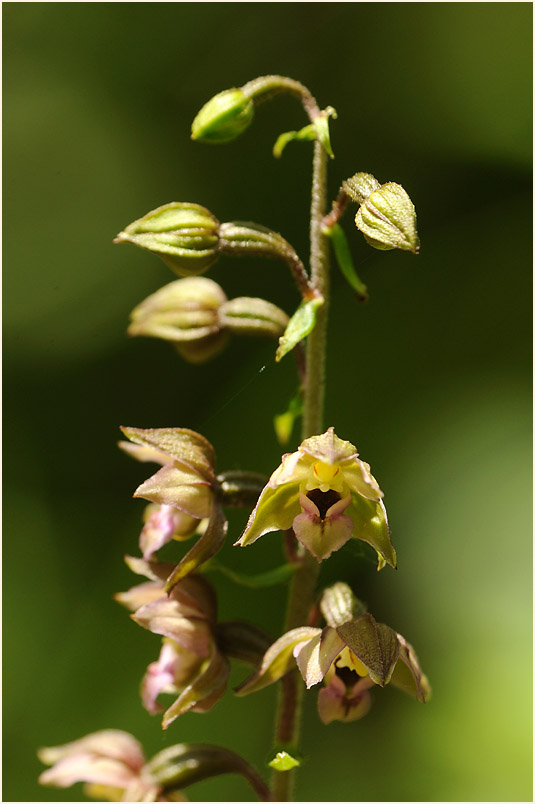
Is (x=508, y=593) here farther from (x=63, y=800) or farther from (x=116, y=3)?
(x=116, y=3)

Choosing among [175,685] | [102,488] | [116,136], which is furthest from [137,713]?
[116,136]

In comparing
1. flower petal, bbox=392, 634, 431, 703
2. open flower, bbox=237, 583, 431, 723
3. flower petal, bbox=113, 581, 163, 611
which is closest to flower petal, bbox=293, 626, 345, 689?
open flower, bbox=237, 583, 431, 723

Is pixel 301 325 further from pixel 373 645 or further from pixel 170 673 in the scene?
pixel 170 673

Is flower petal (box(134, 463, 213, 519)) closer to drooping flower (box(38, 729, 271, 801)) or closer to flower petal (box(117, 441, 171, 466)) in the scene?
flower petal (box(117, 441, 171, 466))

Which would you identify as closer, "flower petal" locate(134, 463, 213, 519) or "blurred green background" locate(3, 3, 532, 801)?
"flower petal" locate(134, 463, 213, 519)

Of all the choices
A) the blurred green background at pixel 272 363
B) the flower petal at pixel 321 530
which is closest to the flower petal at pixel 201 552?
the flower petal at pixel 321 530

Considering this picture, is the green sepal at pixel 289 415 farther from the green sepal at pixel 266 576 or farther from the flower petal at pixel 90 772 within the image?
the flower petal at pixel 90 772
